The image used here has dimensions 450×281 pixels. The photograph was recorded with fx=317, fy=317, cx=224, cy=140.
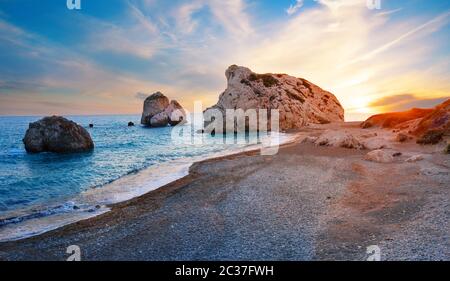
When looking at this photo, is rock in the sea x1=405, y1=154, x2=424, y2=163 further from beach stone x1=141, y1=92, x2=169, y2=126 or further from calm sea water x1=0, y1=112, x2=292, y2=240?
beach stone x1=141, y1=92, x2=169, y2=126

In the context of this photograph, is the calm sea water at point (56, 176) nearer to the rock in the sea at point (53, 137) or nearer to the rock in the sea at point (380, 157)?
the rock in the sea at point (53, 137)

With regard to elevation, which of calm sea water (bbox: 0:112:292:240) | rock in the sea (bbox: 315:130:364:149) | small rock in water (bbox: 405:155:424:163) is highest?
rock in the sea (bbox: 315:130:364:149)

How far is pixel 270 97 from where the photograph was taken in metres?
68.3

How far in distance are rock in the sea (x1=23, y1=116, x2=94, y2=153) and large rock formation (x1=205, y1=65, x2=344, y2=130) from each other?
121 ft

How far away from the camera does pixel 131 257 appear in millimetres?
8711

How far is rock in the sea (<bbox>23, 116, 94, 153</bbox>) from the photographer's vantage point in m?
34.6

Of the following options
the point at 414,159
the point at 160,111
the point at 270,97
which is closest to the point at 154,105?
the point at 160,111

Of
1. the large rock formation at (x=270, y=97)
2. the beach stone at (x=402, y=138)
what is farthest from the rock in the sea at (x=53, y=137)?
the large rock formation at (x=270, y=97)

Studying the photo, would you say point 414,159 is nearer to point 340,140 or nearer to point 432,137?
point 432,137

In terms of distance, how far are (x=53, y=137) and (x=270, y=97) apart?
45.1 meters

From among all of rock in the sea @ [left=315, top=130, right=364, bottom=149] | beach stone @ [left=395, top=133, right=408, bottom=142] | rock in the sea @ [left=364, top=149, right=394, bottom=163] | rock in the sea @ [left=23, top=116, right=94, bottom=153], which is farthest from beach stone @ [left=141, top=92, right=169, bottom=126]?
rock in the sea @ [left=364, top=149, right=394, bottom=163]

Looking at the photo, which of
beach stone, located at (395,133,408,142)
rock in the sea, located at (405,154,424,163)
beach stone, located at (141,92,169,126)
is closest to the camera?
rock in the sea, located at (405,154,424,163)

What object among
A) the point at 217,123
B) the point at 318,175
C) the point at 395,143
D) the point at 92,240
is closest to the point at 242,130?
the point at 217,123
